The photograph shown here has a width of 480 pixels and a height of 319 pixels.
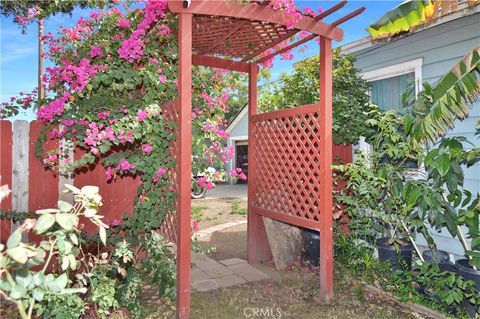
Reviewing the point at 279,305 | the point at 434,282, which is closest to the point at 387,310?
the point at 434,282

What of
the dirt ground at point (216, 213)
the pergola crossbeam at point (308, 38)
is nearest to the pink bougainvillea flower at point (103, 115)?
the pergola crossbeam at point (308, 38)

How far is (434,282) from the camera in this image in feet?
10.2

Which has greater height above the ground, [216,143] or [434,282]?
[216,143]

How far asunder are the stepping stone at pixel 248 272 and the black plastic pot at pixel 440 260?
173cm

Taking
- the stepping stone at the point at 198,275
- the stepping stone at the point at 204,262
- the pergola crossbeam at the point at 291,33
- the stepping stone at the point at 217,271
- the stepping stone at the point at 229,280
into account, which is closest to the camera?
the pergola crossbeam at the point at 291,33

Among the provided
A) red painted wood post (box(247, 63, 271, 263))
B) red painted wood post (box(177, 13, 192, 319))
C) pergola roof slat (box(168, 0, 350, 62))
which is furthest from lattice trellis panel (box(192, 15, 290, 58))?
red painted wood post (box(177, 13, 192, 319))

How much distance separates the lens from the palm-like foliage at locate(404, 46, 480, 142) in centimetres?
296

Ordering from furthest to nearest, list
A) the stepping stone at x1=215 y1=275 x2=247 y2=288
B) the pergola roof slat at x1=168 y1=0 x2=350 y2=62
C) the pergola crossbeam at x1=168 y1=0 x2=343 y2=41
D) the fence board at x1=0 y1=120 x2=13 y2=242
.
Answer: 1. the stepping stone at x1=215 y1=275 x2=247 y2=288
2. the fence board at x1=0 y1=120 x2=13 y2=242
3. the pergola roof slat at x1=168 y1=0 x2=350 y2=62
4. the pergola crossbeam at x1=168 y1=0 x2=343 y2=41

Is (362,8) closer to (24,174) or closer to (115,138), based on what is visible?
(115,138)

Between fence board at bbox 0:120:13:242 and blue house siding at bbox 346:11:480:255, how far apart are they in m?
4.79

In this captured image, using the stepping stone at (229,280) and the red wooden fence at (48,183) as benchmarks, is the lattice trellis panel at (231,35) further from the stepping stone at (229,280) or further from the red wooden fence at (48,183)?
the stepping stone at (229,280)

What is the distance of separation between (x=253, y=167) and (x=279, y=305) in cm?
186

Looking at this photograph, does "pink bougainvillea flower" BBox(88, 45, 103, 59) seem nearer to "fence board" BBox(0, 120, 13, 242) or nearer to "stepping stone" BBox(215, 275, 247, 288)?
"fence board" BBox(0, 120, 13, 242)

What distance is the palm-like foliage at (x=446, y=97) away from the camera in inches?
116
